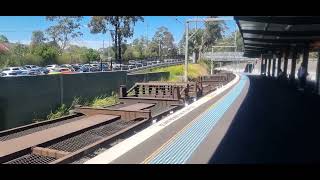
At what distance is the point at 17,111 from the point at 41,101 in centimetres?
137

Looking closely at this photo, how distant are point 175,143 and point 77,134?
2870 millimetres

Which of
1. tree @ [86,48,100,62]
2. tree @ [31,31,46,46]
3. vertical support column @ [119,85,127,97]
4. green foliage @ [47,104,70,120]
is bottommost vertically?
green foliage @ [47,104,70,120]

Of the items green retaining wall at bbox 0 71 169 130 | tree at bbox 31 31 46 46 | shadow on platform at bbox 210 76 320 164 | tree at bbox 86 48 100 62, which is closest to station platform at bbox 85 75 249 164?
shadow on platform at bbox 210 76 320 164

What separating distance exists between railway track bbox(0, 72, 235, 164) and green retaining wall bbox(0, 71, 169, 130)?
152 centimetres

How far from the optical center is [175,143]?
35.5 feet

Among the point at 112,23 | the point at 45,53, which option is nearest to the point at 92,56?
the point at 45,53

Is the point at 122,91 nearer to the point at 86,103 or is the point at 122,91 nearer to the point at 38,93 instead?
the point at 86,103

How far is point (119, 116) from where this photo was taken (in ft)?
47.5

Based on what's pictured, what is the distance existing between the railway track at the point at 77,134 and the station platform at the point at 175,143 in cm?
41

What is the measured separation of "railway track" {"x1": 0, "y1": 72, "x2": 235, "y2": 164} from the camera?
8.88 meters

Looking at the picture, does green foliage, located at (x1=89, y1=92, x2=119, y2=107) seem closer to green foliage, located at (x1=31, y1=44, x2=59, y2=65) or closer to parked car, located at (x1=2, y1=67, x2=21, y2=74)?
parked car, located at (x1=2, y1=67, x2=21, y2=74)

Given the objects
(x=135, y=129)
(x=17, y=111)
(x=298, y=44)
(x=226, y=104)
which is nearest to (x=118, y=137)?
(x=135, y=129)

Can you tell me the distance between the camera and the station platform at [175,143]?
892 cm
